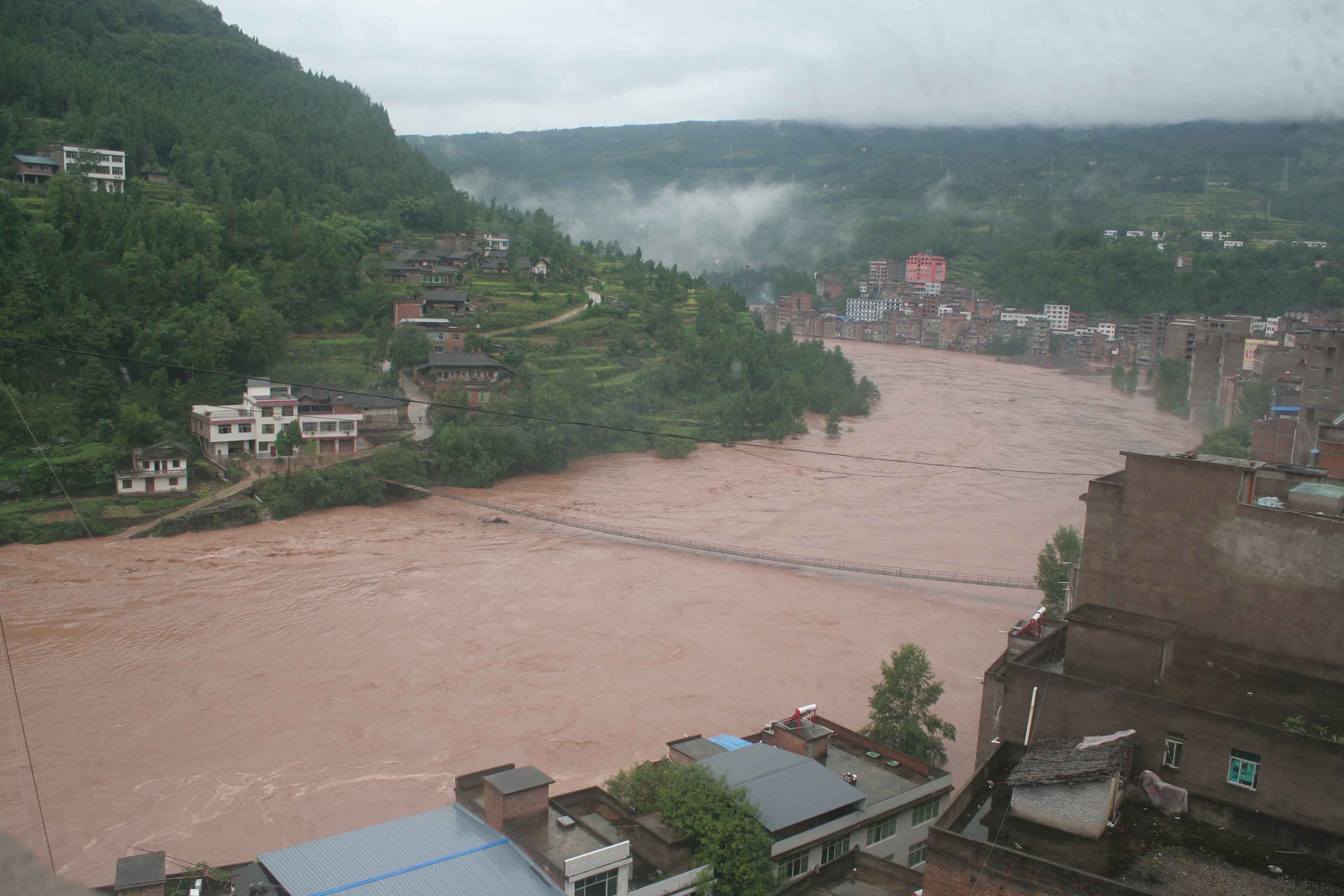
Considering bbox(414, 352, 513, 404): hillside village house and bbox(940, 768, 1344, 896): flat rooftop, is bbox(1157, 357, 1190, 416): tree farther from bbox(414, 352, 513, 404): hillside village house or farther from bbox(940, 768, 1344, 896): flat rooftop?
bbox(940, 768, 1344, 896): flat rooftop

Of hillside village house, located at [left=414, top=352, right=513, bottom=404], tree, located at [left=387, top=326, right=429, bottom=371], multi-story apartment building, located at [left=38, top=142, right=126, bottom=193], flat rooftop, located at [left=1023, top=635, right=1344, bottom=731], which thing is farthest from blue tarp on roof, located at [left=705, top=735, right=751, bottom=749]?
multi-story apartment building, located at [left=38, top=142, right=126, bottom=193]

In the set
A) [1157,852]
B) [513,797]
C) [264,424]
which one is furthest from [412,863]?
[264,424]

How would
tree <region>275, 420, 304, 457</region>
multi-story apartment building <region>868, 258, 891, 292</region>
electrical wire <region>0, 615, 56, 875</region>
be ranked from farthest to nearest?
1. multi-story apartment building <region>868, 258, 891, 292</region>
2. tree <region>275, 420, 304, 457</region>
3. electrical wire <region>0, 615, 56, 875</region>

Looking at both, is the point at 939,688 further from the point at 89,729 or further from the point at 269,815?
the point at 89,729

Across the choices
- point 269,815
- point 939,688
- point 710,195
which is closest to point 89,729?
point 269,815

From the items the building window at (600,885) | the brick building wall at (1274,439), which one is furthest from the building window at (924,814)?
the brick building wall at (1274,439)

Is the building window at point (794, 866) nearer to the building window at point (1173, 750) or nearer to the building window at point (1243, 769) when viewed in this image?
the building window at point (1173, 750)

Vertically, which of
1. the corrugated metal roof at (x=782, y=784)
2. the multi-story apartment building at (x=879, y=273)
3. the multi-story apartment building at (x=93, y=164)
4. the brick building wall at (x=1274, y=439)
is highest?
the multi-story apartment building at (x=879, y=273)
